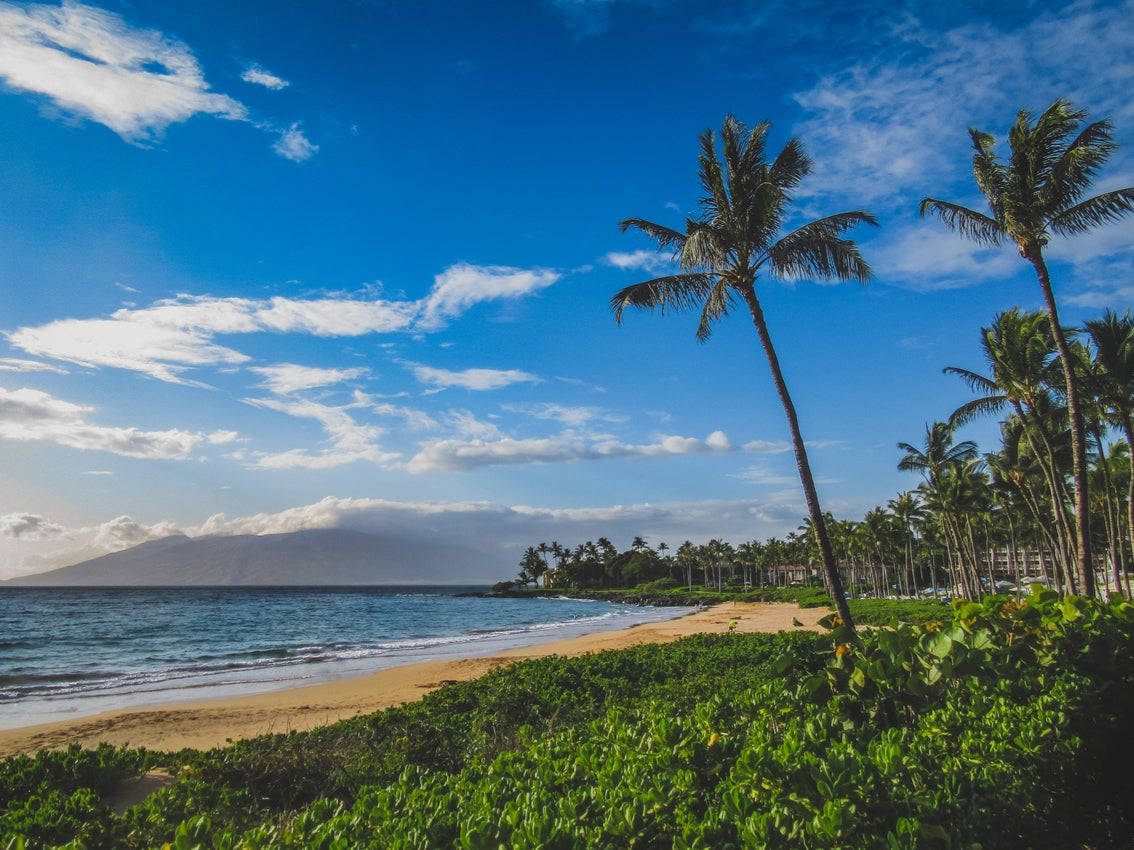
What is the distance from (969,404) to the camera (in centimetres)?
2075

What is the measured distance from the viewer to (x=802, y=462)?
11602 mm

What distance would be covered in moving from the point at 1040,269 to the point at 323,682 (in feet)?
69.8

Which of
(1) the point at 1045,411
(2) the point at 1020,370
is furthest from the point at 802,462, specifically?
(1) the point at 1045,411

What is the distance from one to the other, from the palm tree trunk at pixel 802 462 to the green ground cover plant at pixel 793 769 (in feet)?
16.0

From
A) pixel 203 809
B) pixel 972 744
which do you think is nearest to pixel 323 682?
pixel 203 809

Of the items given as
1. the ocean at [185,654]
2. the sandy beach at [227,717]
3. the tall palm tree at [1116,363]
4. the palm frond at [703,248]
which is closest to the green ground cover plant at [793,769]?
the sandy beach at [227,717]

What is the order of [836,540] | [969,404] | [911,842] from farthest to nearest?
[836,540] → [969,404] → [911,842]

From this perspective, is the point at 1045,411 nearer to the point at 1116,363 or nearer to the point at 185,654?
the point at 1116,363

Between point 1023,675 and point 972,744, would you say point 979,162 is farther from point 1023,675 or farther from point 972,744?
point 972,744

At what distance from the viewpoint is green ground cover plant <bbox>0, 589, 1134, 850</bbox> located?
2113mm

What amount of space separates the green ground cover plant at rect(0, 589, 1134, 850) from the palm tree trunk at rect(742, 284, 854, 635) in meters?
4.88

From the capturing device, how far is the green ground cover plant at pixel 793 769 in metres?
2.11

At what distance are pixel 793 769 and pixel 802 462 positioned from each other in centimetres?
995

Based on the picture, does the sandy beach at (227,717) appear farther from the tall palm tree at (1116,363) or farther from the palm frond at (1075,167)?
the tall palm tree at (1116,363)
